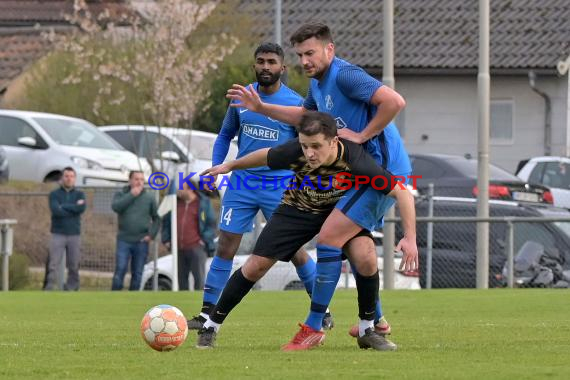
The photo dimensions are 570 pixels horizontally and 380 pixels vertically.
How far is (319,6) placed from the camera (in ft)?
Result: 134

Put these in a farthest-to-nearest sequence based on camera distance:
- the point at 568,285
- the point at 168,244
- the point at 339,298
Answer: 1. the point at 168,244
2. the point at 568,285
3. the point at 339,298

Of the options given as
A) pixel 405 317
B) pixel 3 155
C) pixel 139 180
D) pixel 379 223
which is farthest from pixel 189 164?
pixel 379 223

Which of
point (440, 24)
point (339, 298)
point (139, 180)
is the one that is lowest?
point (339, 298)

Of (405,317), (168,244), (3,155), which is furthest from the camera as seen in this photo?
(3,155)

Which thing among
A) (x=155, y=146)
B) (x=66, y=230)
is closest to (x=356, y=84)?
(x=66, y=230)

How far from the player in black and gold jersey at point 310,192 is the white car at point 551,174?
61.6 ft

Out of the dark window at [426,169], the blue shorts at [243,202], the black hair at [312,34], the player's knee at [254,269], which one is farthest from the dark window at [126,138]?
the black hair at [312,34]

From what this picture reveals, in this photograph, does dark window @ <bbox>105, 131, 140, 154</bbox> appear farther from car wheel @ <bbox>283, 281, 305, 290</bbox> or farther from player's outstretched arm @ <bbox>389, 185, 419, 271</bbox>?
player's outstretched arm @ <bbox>389, 185, 419, 271</bbox>

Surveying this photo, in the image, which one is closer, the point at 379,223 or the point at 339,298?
the point at 379,223

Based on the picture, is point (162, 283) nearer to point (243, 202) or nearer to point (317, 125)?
point (243, 202)

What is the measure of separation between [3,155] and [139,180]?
5260mm

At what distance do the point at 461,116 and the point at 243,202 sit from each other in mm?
27058

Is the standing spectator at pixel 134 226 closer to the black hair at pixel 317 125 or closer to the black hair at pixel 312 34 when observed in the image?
the black hair at pixel 312 34

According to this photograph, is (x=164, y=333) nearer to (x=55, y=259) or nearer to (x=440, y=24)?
(x=55, y=259)
